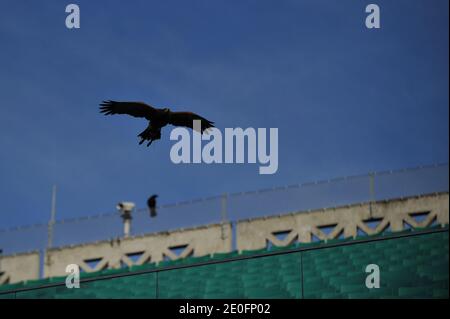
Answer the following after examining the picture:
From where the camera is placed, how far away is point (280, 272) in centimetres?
2233

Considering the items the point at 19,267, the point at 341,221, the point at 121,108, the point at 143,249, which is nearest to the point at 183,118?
the point at 121,108

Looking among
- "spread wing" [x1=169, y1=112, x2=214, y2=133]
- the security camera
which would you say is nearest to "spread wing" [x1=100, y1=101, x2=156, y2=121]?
"spread wing" [x1=169, y1=112, x2=214, y2=133]

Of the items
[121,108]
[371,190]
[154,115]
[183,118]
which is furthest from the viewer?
[371,190]

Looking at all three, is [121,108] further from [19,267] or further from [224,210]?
[19,267]

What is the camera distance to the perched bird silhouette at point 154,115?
663 inches

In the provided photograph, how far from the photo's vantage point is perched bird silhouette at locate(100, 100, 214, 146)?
55.3 feet

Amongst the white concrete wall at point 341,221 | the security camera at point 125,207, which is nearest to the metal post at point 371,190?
the white concrete wall at point 341,221

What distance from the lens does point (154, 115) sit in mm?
17156

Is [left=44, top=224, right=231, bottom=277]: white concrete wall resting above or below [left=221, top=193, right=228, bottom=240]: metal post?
below

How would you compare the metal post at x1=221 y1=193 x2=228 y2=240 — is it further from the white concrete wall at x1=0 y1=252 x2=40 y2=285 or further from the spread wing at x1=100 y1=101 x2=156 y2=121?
the spread wing at x1=100 y1=101 x2=156 y2=121

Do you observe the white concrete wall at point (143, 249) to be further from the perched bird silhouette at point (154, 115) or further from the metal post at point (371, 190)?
the perched bird silhouette at point (154, 115)

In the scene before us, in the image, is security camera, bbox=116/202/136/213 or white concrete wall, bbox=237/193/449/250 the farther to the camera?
security camera, bbox=116/202/136/213
